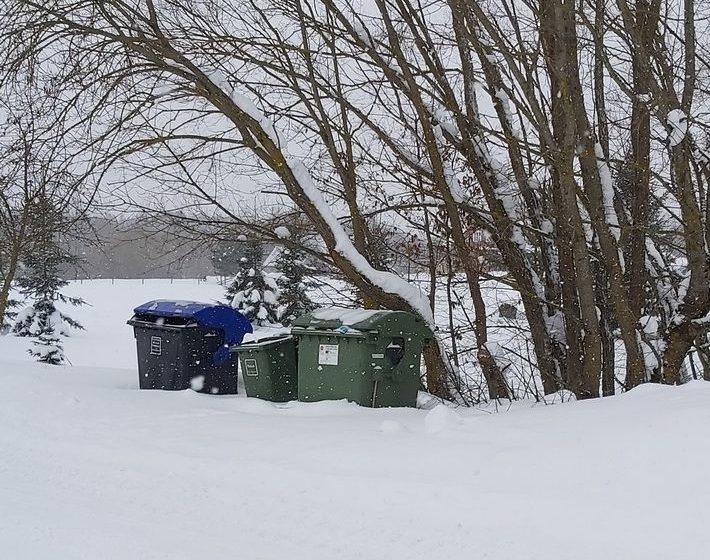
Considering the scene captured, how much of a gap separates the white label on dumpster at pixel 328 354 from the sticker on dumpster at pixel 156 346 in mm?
2138

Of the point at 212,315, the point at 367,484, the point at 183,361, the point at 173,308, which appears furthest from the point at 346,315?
the point at 367,484

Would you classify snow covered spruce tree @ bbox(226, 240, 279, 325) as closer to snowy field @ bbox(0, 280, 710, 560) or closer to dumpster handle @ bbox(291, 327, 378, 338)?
dumpster handle @ bbox(291, 327, 378, 338)

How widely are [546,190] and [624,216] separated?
96 centimetres

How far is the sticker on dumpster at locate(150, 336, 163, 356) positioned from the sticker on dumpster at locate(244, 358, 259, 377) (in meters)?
1.06

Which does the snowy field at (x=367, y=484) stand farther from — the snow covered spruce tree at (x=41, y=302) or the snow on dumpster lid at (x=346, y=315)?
the snow covered spruce tree at (x=41, y=302)

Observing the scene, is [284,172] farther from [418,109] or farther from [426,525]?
[426,525]

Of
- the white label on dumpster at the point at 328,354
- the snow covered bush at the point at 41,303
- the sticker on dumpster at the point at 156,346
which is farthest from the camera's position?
the snow covered bush at the point at 41,303

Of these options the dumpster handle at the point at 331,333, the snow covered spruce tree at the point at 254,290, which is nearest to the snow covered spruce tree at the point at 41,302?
the snow covered spruce tree at the point at 254,290

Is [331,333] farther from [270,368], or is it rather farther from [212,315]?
[212,315]

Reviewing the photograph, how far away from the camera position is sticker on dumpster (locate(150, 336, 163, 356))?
24.9 ft

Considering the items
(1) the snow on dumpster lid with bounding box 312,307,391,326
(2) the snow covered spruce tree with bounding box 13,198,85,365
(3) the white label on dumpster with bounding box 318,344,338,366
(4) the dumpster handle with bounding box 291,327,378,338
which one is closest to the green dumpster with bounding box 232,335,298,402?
(4) the dumpster handle with bounding box 291,327,378,338

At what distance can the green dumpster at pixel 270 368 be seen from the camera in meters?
6.94

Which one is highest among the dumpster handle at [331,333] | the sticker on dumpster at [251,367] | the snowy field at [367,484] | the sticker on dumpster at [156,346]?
the dumpster handle at [331,333]

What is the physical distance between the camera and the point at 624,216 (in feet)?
26.6
